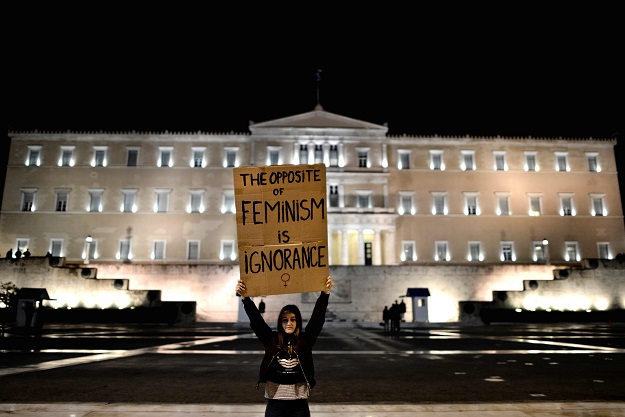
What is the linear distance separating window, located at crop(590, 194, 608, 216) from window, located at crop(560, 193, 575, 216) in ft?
6.72

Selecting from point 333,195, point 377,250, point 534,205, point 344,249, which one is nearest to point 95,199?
point 333,195

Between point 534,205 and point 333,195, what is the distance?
20.1 m

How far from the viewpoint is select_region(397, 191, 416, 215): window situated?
4469cm

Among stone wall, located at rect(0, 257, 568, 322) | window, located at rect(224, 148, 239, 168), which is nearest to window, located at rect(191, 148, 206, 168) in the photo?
window, located at rect(224, 148, 239, 168)

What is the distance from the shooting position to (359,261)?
4234cm

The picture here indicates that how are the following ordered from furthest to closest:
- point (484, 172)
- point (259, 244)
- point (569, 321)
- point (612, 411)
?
point (484, 172) → point (569, 321) → point (612, 411) → point (259, 244)

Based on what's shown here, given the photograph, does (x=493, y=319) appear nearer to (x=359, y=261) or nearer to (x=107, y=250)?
(x=359, y=261)

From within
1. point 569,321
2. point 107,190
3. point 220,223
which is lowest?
point 569,321

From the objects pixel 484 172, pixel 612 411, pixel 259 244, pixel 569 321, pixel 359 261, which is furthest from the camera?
pixel 484 172

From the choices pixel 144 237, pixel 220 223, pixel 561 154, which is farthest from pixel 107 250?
pixel 561 154

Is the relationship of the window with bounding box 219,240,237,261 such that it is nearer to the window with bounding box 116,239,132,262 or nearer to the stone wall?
the stone wall

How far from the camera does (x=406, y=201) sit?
4503cm

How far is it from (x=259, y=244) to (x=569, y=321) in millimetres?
33944

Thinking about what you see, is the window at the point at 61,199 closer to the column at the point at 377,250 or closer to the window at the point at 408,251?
the column at the point at 377,250
